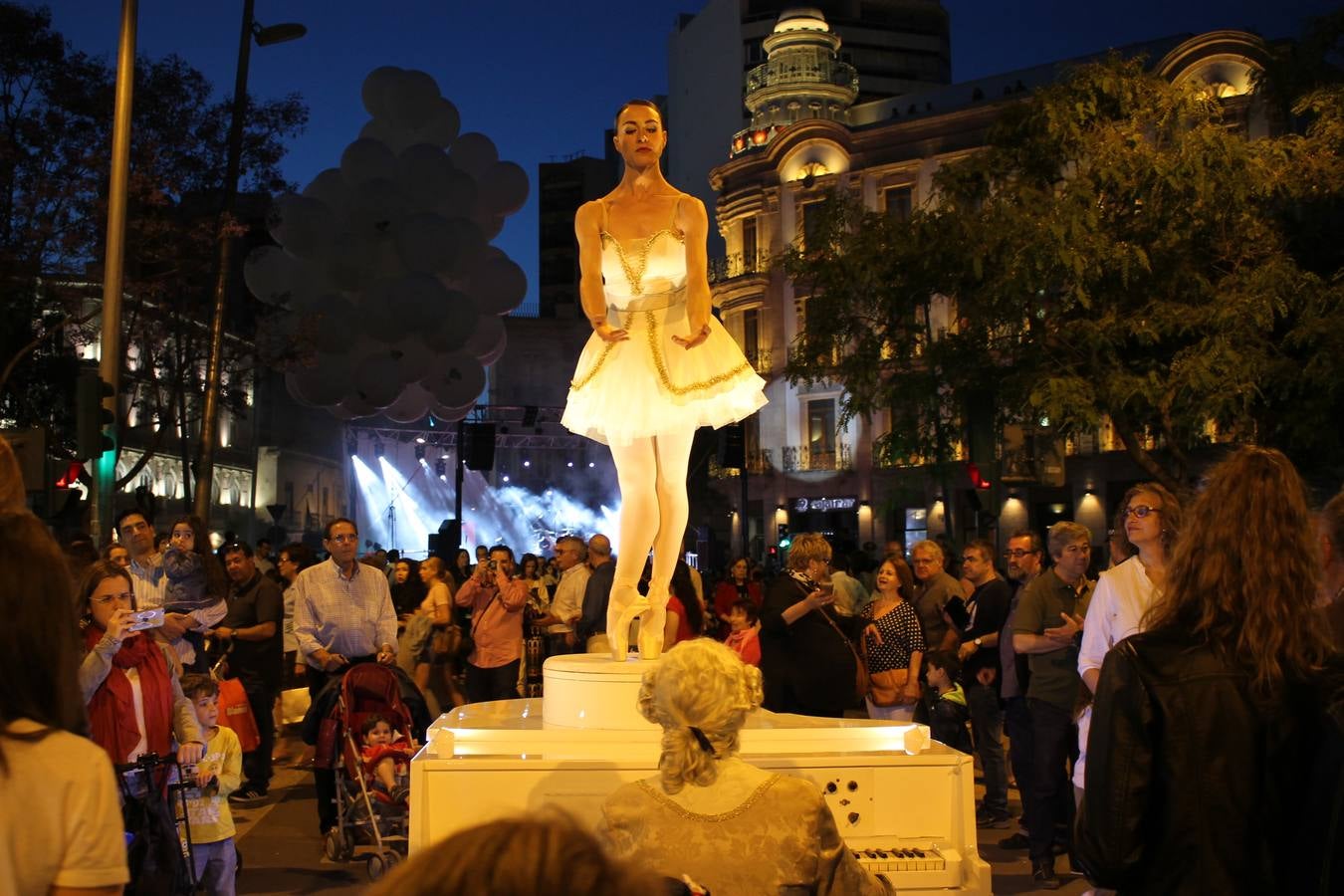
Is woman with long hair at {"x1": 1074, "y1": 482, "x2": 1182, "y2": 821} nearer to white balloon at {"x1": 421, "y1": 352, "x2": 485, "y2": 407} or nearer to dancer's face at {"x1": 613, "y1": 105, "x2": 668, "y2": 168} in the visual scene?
dancer's face at {"x1": 613, "y1": 105, "x2": 668, "y2": 168}

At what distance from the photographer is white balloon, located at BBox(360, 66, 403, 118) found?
1482 centimetres

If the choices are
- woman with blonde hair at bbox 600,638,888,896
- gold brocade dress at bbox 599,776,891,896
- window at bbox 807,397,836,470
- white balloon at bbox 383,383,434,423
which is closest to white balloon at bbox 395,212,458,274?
white balloon at bbox 383,383,434,423

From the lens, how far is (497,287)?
1517 cm

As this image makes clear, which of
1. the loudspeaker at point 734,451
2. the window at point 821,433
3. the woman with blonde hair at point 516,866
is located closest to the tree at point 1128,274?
the loudspeaker at point 734,451

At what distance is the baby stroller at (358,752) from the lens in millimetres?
7219

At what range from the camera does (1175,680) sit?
274cm

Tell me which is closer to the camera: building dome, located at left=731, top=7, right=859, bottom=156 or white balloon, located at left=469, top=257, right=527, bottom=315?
white balloon, located at left=469, top=257, right=527, bottom=315

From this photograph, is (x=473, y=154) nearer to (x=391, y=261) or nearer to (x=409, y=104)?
(x=409, y=104)

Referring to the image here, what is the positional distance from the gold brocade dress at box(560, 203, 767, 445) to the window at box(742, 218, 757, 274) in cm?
3886

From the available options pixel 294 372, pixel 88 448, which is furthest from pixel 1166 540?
pixel 294 372

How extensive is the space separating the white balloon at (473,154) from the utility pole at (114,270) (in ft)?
14.6

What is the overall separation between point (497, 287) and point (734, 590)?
14.1ft

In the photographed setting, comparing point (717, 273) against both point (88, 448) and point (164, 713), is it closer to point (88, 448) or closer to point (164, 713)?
point (88, 448)

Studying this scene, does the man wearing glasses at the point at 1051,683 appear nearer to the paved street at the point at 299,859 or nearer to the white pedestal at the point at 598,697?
the paved street at the point at 299,859
